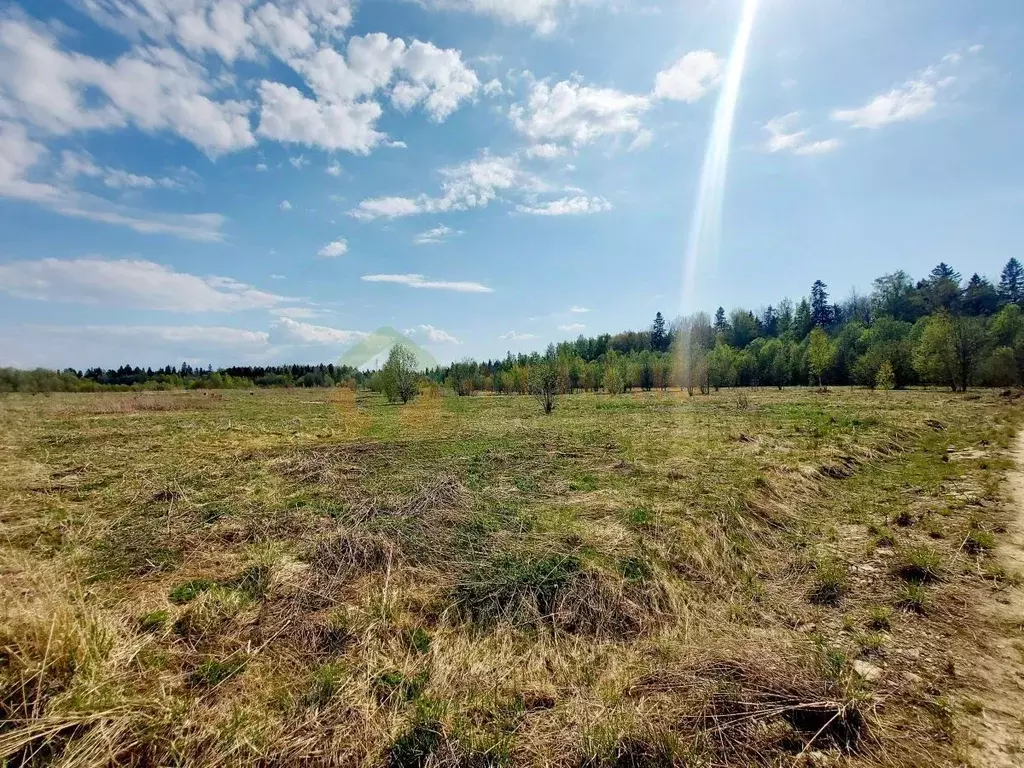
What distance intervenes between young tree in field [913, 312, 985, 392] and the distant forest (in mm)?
118

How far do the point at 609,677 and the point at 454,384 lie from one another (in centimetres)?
9551

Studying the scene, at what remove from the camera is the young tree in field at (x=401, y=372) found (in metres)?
54.8

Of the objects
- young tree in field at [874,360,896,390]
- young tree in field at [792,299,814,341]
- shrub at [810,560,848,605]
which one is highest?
young tree in field at [792,299,814,341]

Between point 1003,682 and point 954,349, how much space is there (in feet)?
202

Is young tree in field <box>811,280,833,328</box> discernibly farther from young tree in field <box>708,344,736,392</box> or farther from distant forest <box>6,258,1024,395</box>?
young tree in field <box>708,344,736,392</box>

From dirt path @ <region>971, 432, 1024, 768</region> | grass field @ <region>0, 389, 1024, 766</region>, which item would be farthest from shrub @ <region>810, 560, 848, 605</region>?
dirt path @ <region>971, 432, 1024, 768</region>

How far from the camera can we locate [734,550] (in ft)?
28.7

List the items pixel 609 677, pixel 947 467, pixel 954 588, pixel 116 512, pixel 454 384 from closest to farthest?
pixel 609 677 < pixel 954 588 < pixel 116 512 < pixel 947 467 < pixel 454 384

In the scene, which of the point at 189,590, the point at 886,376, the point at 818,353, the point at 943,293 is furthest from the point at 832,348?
the point at 189,590

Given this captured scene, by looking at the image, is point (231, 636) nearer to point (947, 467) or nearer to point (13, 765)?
point (13, 765)

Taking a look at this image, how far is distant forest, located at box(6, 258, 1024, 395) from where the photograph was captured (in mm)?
50719

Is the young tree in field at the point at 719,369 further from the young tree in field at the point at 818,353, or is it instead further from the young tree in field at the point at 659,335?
the young tree in field at the point at 659,335

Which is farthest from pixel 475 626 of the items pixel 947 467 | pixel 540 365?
pixel 540 365

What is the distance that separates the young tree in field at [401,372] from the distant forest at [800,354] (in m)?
15.7
